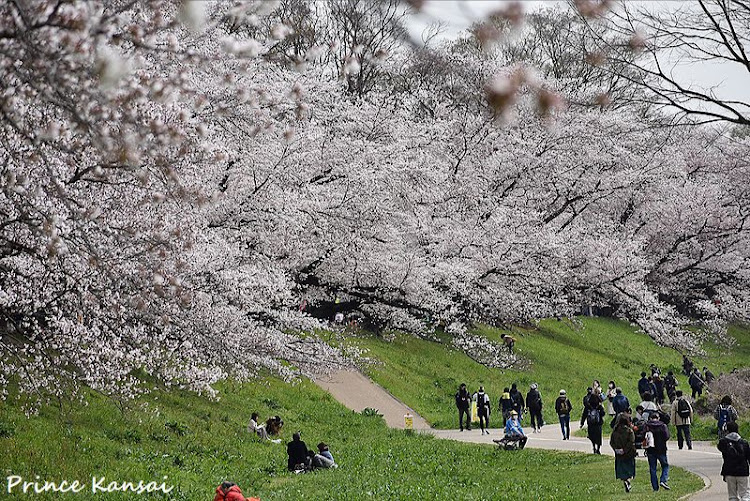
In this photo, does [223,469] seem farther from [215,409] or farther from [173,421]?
[215,409]

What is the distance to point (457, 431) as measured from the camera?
23.5m

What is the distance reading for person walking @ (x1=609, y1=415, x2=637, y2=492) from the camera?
13117 millimetres

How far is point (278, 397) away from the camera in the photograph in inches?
841

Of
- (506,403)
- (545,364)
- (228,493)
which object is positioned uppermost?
(545,364)

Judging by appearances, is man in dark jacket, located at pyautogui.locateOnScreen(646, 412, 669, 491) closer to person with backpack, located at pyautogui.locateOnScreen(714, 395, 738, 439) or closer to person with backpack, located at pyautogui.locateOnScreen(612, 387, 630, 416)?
person with backpack, located at pyautogui.locateOnScreen(714, 395, 738, 439)

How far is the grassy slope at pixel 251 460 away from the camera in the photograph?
40.0 feet

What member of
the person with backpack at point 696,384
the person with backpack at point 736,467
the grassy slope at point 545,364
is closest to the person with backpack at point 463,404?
the grassy slope at point 545,364

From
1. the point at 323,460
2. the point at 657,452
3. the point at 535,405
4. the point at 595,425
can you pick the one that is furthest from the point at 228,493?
the point at 535,405

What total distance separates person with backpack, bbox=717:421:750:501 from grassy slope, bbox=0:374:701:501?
1412 mm

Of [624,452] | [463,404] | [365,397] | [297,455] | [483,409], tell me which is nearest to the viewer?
[624,452]

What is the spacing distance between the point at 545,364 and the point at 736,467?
70.4ft

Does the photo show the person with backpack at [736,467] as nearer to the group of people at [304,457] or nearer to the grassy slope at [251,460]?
the grassy slope at [251,460]

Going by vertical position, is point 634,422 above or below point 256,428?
below

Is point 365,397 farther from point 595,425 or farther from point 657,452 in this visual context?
point 657,452
